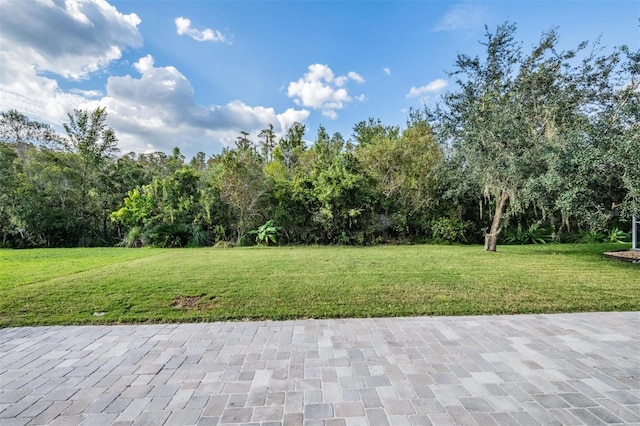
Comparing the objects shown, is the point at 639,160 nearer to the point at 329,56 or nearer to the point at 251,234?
the point at 329,56

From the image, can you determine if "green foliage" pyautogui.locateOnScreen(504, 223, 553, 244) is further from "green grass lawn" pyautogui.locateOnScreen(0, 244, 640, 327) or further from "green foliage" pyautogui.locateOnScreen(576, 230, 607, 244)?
"green grass lawn" pyautogui.locateOnScreen(0, 244, 640, 327)

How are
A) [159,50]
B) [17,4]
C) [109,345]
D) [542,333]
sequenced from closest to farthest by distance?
A: [109,345]
[542,333]
[17,4]
[159,50]

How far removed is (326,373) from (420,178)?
971 centimetres

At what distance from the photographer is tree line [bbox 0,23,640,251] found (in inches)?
236

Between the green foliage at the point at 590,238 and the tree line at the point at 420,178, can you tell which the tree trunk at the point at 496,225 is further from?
the green foliage at the point at 590,238

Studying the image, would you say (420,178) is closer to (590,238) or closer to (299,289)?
(590,238)

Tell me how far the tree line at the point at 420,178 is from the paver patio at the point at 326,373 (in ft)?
13.4

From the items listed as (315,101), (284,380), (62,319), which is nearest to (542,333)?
(284,380)

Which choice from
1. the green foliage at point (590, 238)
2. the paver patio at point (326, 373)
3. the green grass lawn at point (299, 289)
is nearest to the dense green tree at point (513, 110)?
the green grass lawn at point (299, 289)

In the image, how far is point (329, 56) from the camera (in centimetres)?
1059

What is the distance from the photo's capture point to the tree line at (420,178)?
600 cm

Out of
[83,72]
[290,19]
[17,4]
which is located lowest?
[17,4]

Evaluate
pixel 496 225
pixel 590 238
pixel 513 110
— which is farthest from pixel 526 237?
pixel 513 110

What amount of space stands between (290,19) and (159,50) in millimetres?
3448
